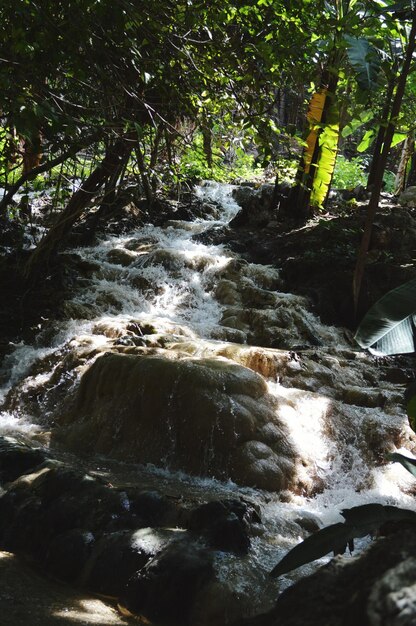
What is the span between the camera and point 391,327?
217 cm

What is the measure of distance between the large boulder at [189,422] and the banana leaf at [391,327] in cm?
337

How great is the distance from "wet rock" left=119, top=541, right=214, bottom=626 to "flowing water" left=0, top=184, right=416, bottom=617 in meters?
0.13

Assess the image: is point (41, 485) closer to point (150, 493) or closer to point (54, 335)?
point (150, 493)

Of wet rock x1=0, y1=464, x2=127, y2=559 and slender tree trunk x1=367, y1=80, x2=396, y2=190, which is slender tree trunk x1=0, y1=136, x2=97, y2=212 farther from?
slender tree trunk x1=367, y1=80, x2=396, y2=190

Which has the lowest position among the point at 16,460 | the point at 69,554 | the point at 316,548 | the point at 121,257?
the point at 69,554

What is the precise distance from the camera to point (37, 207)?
45.5ft

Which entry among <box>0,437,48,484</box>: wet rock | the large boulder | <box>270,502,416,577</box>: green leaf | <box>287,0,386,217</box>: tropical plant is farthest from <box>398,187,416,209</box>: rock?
<box>270,502,416,577</box>: green leaf

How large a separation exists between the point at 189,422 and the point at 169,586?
8.99 feet

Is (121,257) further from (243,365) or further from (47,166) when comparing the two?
(47,166)

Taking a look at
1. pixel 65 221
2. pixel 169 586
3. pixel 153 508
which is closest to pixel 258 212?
pixel 65 221

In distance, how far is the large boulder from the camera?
5.42 m

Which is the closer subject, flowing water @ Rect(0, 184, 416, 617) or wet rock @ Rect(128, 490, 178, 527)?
wet rock @ Rect(128, 490, 178, 527)

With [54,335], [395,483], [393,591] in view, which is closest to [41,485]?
[393,591]

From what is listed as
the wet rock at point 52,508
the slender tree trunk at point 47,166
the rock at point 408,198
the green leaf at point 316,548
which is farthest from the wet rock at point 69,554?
the rock at point 408,198
